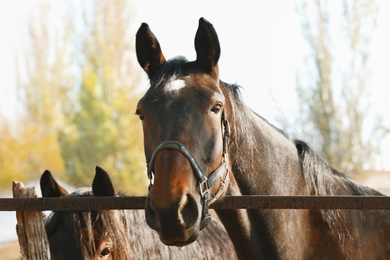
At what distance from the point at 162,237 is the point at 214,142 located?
0.57m

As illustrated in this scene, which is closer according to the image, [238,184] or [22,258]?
[238,184]

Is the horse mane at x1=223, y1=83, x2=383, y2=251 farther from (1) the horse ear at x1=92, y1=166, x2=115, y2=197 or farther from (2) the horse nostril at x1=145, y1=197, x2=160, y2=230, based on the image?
(1) the horse ear at x1=92, y1=166, x2=115, y2=197

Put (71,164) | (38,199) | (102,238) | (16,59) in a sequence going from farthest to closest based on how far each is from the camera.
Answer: (16,59) → (71,164) → (102,238) → (38,199)

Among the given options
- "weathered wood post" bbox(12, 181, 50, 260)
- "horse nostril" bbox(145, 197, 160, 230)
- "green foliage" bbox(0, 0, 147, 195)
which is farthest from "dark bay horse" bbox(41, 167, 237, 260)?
"green foliage" bbox(0, 0, 147, 195)

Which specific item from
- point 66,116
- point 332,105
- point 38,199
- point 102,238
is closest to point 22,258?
point 38,199

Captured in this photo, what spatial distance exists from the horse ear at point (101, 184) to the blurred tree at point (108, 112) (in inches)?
1257

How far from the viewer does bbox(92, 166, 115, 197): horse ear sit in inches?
205

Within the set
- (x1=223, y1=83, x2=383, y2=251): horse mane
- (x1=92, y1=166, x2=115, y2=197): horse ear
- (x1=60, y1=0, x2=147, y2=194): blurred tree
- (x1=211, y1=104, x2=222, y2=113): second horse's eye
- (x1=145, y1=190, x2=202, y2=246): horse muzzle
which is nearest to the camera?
(x1=145, y1=190, x2=202, y2=246): horse muzzle

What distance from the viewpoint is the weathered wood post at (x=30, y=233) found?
421 centimetres

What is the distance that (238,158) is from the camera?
390 centimetres

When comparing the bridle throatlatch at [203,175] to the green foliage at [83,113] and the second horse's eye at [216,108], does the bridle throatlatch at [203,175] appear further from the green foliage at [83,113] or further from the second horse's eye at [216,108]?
the green foliage at [83,113]

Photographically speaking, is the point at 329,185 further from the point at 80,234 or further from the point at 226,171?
the point at 80,234

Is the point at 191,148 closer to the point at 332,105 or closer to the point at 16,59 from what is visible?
the point at 332,105

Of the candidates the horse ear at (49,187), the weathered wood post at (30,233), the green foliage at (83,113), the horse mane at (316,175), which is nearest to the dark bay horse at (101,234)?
the horse ear at (49,187)
